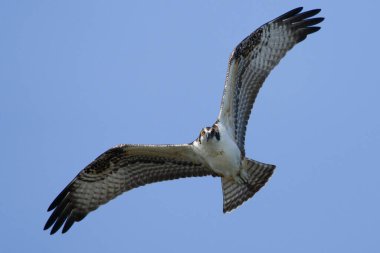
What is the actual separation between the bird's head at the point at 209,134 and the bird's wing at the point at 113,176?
0.62 metres

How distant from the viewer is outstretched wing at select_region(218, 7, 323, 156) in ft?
27.7

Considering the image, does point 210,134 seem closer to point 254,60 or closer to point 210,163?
point 210,163

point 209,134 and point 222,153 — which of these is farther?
point 222,153

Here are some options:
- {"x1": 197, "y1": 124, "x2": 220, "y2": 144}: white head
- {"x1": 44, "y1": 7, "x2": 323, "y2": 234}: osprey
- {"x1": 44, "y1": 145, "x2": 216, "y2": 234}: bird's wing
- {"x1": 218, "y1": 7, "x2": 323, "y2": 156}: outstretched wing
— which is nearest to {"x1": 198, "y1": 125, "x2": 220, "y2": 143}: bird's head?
{"x1": 197, "y1": 124, "x2": 220, "y2": 144}: white head

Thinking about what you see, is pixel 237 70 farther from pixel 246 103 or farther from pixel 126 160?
pixel 126 160

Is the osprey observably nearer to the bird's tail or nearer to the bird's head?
the bird's tail

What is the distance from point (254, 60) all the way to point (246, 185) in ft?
5.87

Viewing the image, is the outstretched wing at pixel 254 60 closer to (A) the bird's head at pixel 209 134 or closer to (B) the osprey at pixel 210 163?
(B) the osprey at pixel 210 163

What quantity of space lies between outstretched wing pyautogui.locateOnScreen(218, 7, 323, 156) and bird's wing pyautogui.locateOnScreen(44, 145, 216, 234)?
0.83 metres

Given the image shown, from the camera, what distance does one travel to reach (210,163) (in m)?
8.27

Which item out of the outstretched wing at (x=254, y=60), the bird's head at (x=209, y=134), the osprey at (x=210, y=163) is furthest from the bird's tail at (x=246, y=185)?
the bird's head at (x=209, y=134)

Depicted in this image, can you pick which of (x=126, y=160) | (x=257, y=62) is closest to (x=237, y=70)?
(x=257, y=62)

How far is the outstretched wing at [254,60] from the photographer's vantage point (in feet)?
27.7

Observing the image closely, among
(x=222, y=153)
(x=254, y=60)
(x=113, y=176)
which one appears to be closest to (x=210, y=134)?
(x=222, y=153)
